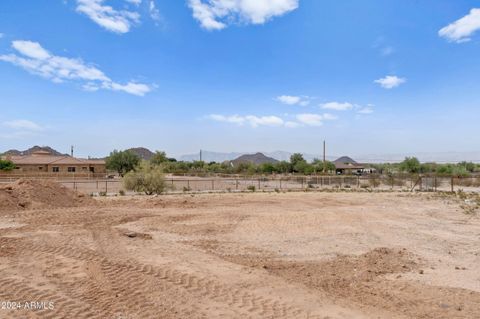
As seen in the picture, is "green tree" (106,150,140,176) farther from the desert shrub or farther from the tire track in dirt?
the tire track in dirt

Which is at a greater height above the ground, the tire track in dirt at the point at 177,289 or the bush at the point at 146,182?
the bush at the point at 146,182

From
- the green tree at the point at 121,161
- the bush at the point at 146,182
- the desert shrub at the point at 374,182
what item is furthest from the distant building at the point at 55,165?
the desert shrub at the point at 374,182

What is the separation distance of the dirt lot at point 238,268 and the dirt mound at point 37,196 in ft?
11.1

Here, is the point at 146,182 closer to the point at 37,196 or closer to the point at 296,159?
the point at 37,196

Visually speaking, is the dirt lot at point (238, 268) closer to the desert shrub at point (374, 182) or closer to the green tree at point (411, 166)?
the desert shrub at point (374, 182)

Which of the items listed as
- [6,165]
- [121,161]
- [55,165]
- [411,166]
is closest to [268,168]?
[411,166]

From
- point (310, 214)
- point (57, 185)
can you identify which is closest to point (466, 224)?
point (310, 214)

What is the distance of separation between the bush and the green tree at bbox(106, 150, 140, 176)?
5778 cm

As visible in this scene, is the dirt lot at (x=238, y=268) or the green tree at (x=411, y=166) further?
the green tree at (x=411, y=166)

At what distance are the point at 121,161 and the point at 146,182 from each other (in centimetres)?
6105

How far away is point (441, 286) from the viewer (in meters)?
8.88

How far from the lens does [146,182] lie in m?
37.0

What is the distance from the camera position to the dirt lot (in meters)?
7.16

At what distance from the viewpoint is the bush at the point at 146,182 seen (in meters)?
37.0
